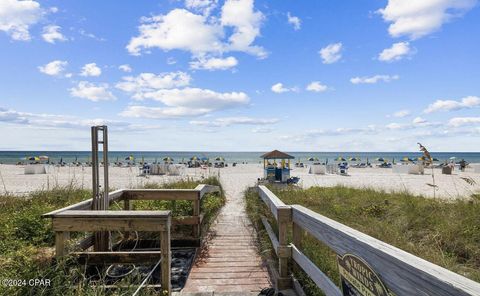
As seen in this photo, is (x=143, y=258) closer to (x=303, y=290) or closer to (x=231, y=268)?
(x=231, y=268)

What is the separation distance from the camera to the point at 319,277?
2.65 metres

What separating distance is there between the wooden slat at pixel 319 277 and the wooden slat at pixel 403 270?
28 centimetres

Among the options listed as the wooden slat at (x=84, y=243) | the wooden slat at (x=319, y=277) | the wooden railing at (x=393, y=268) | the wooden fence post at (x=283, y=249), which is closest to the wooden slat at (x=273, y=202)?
the wooden fence post at (x=283, y=249)

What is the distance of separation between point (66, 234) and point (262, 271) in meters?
2.43

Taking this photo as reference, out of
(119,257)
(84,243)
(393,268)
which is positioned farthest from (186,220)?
(393,268)

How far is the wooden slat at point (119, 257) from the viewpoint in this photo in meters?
3.69

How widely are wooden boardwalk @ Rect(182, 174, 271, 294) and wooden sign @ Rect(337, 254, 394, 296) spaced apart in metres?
2.03

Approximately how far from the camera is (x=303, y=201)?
7.87 metres

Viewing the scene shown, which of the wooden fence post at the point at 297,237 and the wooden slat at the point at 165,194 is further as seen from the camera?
the wooden slat at the point at 165,194

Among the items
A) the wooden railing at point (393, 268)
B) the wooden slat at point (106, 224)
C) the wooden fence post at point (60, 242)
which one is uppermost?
the wooden railing at point (393, 268)

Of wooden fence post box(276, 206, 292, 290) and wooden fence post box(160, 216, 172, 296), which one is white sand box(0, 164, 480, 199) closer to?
wooden fence post box(160, 216, 172, 296)

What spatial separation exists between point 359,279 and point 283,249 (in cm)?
197

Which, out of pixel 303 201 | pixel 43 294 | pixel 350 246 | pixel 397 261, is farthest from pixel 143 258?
pixel 303 201

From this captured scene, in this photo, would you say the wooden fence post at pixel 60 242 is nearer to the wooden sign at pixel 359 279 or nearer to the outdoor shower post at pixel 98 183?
the outdoor shower post at pixel 98 183
